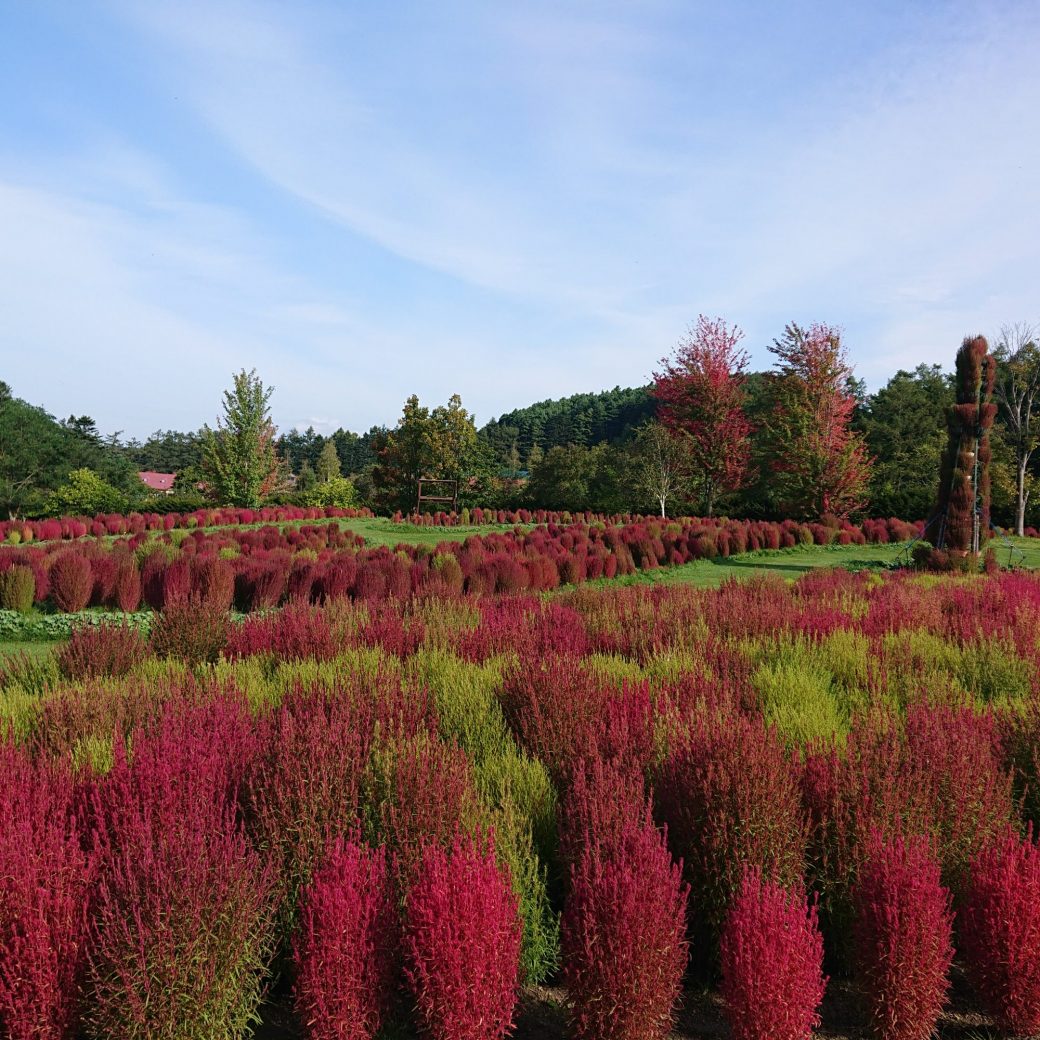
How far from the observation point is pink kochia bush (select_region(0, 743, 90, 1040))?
7.32 ft

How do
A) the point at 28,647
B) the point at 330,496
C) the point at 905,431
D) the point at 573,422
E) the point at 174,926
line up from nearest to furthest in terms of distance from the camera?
1. the point at 174,926
2. the point at 28,647
3. the point at 905,431
4. the point at 330,496
5. the point at 573,422

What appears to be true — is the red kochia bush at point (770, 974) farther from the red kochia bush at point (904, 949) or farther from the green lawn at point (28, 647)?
the green lawn at point (28, 647)

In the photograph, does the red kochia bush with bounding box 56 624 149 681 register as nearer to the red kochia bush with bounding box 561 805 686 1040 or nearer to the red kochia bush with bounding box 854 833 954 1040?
the red kochia bush with bounding box 561 805 686 1040

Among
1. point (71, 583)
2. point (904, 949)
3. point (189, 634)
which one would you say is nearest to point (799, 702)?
point (904, 949)

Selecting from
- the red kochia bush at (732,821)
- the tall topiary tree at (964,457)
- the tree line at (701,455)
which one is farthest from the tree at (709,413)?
the red kochia bush at (732,821)

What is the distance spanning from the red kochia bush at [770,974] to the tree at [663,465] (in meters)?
26.9

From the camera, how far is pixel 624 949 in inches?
90.7

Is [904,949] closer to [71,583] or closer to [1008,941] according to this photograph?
[1008,941]

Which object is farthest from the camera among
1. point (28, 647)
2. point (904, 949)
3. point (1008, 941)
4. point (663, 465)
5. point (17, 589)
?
point (663, 465)

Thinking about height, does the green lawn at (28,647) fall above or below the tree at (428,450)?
below

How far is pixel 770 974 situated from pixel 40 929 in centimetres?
214

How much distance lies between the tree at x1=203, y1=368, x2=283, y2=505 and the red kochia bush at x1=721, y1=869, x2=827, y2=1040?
31663mm

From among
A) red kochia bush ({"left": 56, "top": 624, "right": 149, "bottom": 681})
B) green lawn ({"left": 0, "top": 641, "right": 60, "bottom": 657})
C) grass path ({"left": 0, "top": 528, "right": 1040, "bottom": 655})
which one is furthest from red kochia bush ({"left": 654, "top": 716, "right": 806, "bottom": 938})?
grass path ({"left": 0, "top": 528, "right": 1040, "bottom": 655})

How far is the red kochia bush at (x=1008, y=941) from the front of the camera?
100.0 inches
